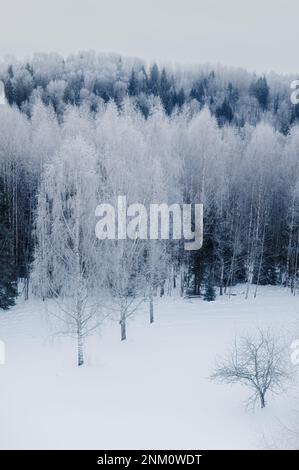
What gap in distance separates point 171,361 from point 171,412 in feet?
14.0

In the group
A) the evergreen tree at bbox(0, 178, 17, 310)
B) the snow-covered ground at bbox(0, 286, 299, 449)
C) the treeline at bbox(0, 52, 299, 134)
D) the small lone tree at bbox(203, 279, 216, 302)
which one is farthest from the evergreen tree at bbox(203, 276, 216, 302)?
the treeline at bbox(0, 52, 299, 134)

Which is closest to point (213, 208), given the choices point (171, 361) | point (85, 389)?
point (171, 361)

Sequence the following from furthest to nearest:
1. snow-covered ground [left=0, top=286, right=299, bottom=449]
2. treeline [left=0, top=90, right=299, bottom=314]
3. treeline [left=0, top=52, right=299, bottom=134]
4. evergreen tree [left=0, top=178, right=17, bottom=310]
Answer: treeline [left=0, top=52, right=299, bottom=134]
evergreen tree [left=0, top=178, right=17, bottom=310]
treeline [left=0, top=90, right=299, bottom=314]
snow-covered ground [left=0, top=286, right=299, bottom=449]

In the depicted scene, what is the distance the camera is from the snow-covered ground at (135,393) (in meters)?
12.2

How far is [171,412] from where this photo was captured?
13.5 meters

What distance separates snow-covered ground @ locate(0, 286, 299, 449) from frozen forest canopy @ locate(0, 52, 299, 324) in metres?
2.01

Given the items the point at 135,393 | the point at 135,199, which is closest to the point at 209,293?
the point at 135,199

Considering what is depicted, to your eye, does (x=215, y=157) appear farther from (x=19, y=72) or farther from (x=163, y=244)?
(x=19, y=72)

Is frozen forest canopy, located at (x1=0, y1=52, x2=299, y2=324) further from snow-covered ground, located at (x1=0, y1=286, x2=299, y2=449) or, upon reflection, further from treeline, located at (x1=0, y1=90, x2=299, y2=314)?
snow-covered ground, located at (x1=0, y1=286, x2=299, y2=449)

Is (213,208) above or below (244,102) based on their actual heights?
below

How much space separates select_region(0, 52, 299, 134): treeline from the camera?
2454 inches

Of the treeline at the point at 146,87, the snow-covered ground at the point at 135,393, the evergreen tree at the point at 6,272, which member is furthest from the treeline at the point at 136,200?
the treeline at the point at 146,87

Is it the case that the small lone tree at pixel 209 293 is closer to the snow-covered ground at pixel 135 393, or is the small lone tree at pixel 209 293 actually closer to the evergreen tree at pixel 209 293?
the evergreen tree at pixel 209 293
